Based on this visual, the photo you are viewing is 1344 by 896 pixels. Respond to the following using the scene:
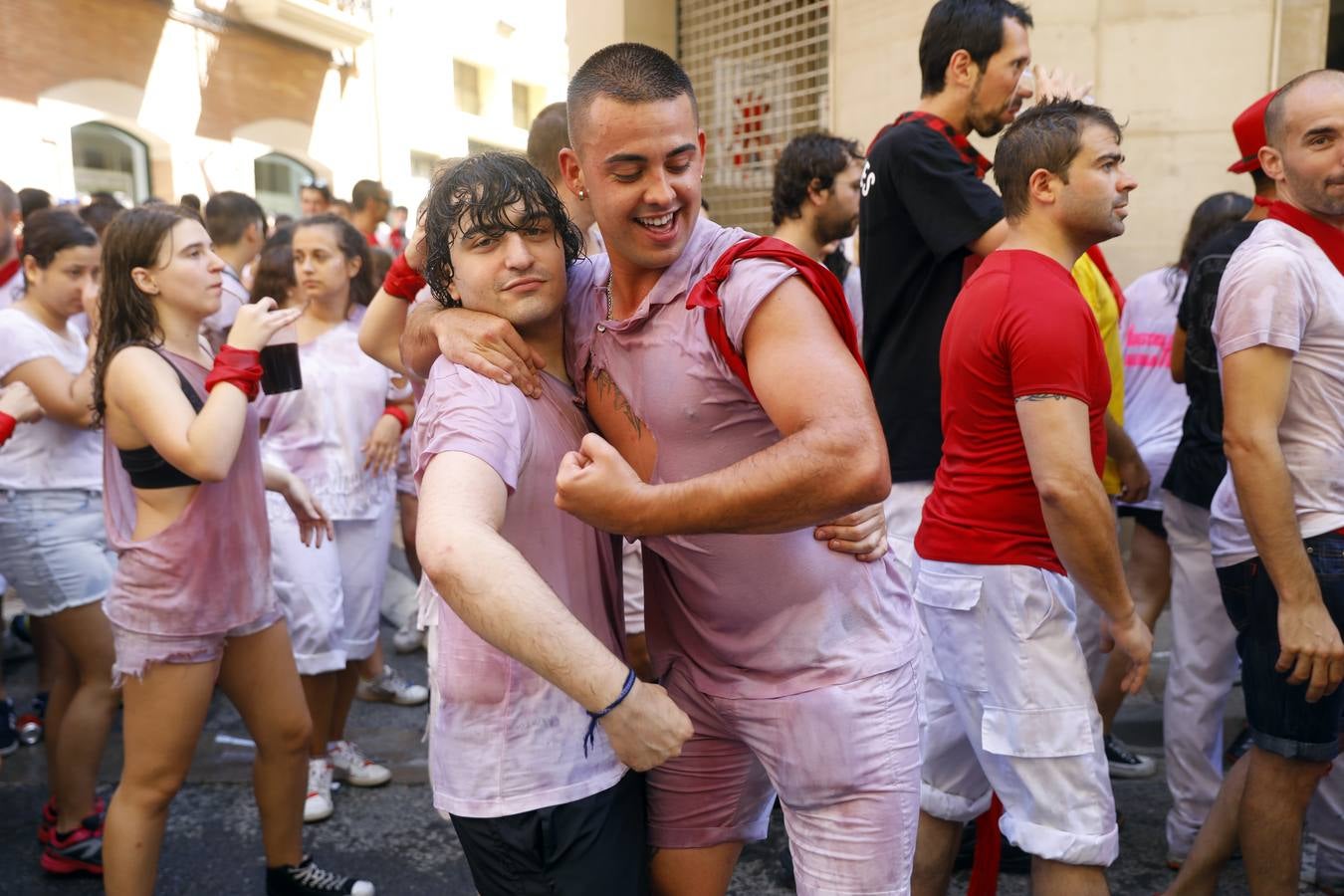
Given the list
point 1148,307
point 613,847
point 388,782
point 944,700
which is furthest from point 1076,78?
point 613,847

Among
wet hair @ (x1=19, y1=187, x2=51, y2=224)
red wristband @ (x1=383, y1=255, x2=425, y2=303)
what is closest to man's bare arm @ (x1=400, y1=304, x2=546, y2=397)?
red wristband @ (x1=383, y1=255, x2=425, y2=303)

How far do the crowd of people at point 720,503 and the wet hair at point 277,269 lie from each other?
0.14m

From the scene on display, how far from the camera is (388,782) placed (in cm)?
425

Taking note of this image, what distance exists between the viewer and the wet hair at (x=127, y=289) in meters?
2.97

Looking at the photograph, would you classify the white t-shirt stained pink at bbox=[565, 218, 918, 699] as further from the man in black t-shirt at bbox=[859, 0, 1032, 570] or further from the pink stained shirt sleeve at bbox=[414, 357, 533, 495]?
the man in black t-shirt at bbox=[859, 0, 1032, 570]

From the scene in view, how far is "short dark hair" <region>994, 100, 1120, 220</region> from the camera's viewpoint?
8.27 ft

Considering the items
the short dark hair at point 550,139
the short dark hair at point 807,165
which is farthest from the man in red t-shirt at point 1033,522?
the short dark hair at point 807,165

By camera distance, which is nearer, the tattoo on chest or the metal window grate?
the tattoo on chest

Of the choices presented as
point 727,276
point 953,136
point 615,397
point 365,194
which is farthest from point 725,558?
point 365,194

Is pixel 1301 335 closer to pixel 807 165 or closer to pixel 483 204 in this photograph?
pixel 483 204

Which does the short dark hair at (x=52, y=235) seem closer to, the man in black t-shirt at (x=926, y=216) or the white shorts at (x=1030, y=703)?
the man in black t-shirt at (x=926, y=216)

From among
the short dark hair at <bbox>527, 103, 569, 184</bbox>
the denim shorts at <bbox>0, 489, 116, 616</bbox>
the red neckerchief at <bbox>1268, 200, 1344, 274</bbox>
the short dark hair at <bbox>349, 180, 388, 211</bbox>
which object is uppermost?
the short dark hair at <bbox>349, 180, 388, 211</bbox>

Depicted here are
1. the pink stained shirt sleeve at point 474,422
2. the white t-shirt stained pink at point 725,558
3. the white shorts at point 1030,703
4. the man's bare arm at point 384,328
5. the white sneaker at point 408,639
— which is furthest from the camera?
the white sneaker at point 408,639

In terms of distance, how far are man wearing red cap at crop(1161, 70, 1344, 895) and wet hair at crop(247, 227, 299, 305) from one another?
338 centimetres
